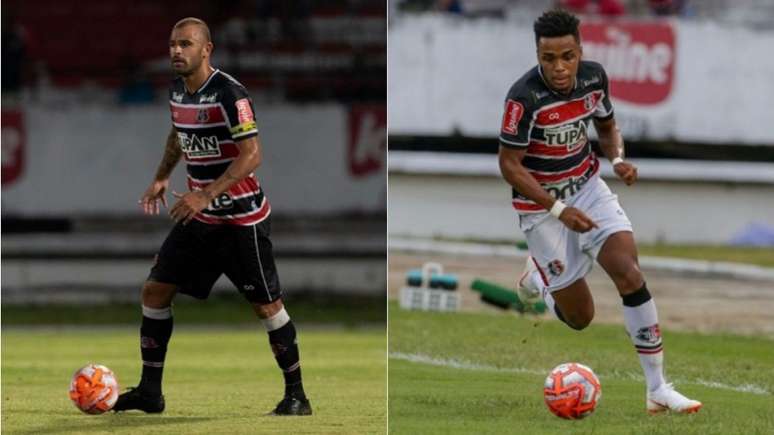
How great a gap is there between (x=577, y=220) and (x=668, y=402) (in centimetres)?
105

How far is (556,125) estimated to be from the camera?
9375 mm

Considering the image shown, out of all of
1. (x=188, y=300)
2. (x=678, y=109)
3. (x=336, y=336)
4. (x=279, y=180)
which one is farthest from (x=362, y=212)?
(x=336, y=336)

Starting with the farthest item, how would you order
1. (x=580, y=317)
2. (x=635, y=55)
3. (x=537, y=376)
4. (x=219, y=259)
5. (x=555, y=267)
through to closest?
(x=635, y=55) → (x=537, y=376) → (x=580, y=317) → (x=555, y=267) → (x=219, y=259)

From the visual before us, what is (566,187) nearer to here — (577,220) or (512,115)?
(512,115)

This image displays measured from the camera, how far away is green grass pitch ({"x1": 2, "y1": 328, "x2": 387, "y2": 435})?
29.2ft

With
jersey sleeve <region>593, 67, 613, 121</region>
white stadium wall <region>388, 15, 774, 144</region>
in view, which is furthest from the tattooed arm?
white stadium wall <region>388, 15, 774, 144</region>

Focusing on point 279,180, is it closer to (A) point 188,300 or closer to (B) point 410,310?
(A) point 188,300

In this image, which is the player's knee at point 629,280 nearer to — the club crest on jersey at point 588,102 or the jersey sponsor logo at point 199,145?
the club crest on jersey at point 588,102

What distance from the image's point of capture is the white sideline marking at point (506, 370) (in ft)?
33.1

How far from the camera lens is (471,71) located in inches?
933

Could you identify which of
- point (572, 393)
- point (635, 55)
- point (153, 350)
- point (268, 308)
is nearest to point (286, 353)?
point (268, 308)

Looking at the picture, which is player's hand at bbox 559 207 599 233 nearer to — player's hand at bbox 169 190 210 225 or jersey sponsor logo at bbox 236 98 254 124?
jersey sponsor logo at bbox 236 98 254 124

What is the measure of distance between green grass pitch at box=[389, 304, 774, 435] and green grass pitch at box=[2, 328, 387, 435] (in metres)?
0.31

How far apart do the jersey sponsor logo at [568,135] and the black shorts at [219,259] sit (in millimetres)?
1656
